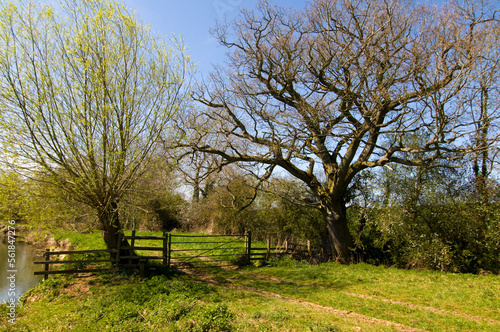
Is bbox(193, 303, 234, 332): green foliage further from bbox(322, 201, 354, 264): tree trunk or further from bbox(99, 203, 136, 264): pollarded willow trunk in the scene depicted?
bbox(322, 201, 354, 264): tree trunk

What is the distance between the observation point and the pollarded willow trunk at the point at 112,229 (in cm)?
895

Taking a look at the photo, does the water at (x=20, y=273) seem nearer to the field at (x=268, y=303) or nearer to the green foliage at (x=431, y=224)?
the field at (x=268, y=303)

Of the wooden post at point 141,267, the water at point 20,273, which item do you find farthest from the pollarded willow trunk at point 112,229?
the water at point 20,273

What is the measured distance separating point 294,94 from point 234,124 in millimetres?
2820

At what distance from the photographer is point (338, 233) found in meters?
12.9

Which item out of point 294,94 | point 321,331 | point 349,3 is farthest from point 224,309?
point 349,3

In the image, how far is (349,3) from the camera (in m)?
11.3

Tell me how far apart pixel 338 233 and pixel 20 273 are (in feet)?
44.6

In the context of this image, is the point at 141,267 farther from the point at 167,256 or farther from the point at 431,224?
the point at 431,224

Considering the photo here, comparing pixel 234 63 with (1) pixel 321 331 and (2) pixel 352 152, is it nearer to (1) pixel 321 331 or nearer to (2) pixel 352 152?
(2) pixel 352 152

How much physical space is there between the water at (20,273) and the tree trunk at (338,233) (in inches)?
437

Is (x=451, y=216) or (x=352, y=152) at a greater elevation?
(x=352, y=152)

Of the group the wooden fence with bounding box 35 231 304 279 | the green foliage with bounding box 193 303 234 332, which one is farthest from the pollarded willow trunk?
the green foliage with bounding box 193 303 234 332

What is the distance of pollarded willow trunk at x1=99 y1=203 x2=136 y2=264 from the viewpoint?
8.95m
